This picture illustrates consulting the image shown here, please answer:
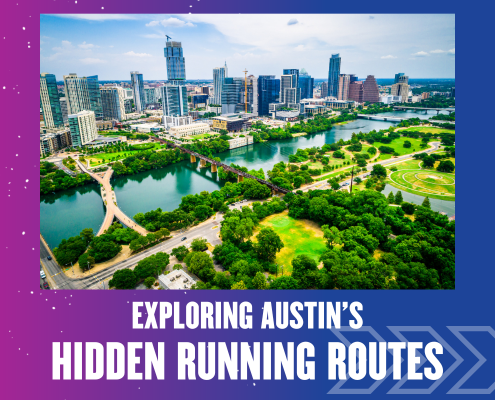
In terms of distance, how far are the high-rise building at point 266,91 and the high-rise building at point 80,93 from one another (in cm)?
1621

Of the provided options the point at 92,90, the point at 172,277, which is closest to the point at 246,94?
the point at 92,90

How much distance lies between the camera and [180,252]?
7.65 meters

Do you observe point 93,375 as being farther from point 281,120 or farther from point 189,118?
point 281,120

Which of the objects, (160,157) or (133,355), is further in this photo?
(160,157)

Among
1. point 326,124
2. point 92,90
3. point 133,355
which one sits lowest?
point 133,355

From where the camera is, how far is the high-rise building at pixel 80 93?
24125mm

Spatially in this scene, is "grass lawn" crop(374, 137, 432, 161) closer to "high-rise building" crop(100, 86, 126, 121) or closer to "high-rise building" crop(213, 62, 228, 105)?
"high-rise building" crop(213, 62, 228, 105)

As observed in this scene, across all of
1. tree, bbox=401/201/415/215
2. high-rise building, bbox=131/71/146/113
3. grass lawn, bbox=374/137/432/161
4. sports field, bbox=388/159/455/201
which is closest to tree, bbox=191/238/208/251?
tree, bbox=401/201/415/215

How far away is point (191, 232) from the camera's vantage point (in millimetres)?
9039

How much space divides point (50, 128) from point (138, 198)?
14780 millimetres

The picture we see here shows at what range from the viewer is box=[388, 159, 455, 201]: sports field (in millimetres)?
11909

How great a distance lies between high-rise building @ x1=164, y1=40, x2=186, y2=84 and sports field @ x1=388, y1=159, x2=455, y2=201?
64.0 ft

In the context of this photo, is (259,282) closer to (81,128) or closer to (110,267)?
(110,267)

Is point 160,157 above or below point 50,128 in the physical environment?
below
